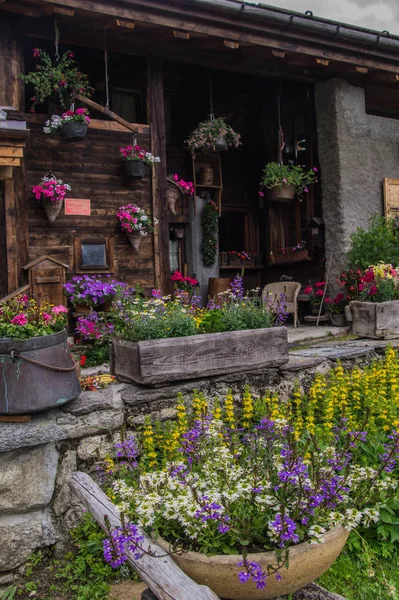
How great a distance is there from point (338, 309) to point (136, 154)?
3.35m

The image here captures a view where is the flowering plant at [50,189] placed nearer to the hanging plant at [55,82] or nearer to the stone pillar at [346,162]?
the hanging plant at [55,82]

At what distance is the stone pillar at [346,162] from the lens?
7.68m

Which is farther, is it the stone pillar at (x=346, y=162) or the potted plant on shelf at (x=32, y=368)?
the stone pillar at (x=346, y=162)

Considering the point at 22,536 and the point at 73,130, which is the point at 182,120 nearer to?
the point at 73,130

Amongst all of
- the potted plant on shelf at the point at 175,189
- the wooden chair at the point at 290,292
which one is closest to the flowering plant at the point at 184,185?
the potted plant on shelf at the point at 175,189

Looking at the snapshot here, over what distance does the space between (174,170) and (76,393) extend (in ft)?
21.3

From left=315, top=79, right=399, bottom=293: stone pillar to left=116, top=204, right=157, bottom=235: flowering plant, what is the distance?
273 cm

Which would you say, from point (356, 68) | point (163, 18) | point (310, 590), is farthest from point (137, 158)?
point (310, 590)

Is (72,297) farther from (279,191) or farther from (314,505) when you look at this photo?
(314,505)

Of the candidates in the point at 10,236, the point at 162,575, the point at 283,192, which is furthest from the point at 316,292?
the point at 162,575

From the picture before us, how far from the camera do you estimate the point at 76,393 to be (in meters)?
3.46

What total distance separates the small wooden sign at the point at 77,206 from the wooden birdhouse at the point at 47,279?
65cm

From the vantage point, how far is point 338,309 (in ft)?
24.6

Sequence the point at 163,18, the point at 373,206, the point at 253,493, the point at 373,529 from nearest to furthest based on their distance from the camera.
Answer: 1. the point at 253,493
2. the point at 373,529
3. the point at 163,18
4. the point at 373,206
